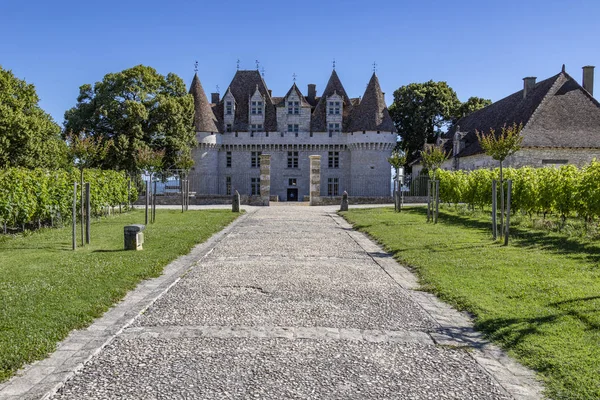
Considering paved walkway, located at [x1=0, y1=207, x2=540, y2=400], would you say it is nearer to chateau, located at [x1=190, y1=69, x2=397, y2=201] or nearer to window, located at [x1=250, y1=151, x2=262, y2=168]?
chateau, located at [x1=190, y1=69, x2=397, y2=201]

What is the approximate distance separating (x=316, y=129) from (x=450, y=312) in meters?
39.9

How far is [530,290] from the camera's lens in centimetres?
687

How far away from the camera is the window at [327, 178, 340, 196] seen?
4547 centimetres

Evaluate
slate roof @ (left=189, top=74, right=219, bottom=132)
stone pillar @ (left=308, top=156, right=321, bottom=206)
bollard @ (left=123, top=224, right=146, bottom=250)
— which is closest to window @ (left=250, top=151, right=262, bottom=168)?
slate roof @ (left=189, top=74, right=219, bottom=132)

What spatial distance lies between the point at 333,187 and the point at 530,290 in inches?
1526

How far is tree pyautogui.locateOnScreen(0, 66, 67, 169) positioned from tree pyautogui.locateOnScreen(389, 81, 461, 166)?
Answer: 30.5 meters

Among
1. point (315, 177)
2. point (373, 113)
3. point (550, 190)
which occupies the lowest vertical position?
point (550, 190)

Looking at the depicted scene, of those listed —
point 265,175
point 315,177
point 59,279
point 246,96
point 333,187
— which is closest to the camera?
point 59,279

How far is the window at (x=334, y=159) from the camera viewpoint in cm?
4534

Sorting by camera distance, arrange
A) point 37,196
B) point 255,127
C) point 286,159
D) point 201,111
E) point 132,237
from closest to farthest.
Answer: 1. point 132,237
2. point 37,196
3. point 201,111
4. point 255,127
5. point 286,159

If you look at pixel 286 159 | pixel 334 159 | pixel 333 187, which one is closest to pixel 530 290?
pixel 333 187

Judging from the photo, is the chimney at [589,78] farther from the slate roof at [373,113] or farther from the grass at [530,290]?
the grass at [530,290]

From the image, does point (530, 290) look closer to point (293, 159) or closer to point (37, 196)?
point (37, 196)

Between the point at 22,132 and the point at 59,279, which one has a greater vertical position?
the point at 22,132
